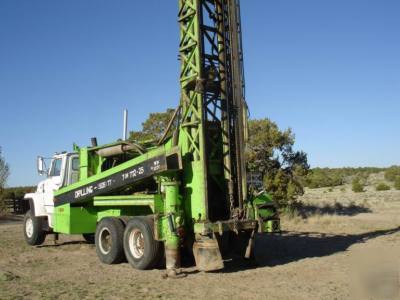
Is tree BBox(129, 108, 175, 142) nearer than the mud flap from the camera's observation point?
No

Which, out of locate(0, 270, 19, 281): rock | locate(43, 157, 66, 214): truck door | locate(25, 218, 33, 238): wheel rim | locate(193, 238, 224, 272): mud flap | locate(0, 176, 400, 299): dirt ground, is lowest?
locate(0, 176, 400, 299): dirt ground

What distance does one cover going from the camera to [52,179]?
1473 centimetres

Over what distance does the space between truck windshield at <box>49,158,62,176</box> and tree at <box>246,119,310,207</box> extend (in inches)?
407

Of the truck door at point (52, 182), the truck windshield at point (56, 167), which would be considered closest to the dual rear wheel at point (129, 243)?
the truck door at point (52, 182)

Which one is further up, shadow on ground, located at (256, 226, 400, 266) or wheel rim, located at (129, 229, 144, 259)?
wheel rim, located at (129, 229, 144, 259)

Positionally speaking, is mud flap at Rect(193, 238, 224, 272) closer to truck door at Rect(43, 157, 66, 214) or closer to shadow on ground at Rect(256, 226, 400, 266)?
shadow on ground at Rect(256, 226, 400, 266)

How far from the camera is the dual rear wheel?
1007cm

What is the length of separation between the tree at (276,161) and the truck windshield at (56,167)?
10343 mm

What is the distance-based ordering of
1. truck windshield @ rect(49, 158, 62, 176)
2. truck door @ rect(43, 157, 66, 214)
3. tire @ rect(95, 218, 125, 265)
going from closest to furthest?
tire @ rect(95, 218, 125, 265) < truck door @ rect(43, 157, 66, 214) < truck windshield @ rect(49, 158, 62, 176)

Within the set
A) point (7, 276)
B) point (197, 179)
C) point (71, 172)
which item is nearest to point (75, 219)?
point (71, 172)

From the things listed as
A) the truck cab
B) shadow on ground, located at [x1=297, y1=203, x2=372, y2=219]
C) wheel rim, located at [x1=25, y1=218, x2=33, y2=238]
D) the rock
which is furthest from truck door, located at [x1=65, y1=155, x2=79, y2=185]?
shadow on ground, located at [x1=297, y1=203, x2=372, y2=219]

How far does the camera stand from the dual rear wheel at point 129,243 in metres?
10.1

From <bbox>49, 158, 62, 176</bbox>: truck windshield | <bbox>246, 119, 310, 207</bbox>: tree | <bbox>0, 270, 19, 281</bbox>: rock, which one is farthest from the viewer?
<bbox>246, 119, 310, 207</bbox>: tree

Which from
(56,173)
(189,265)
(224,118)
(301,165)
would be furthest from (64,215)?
(301,165)
